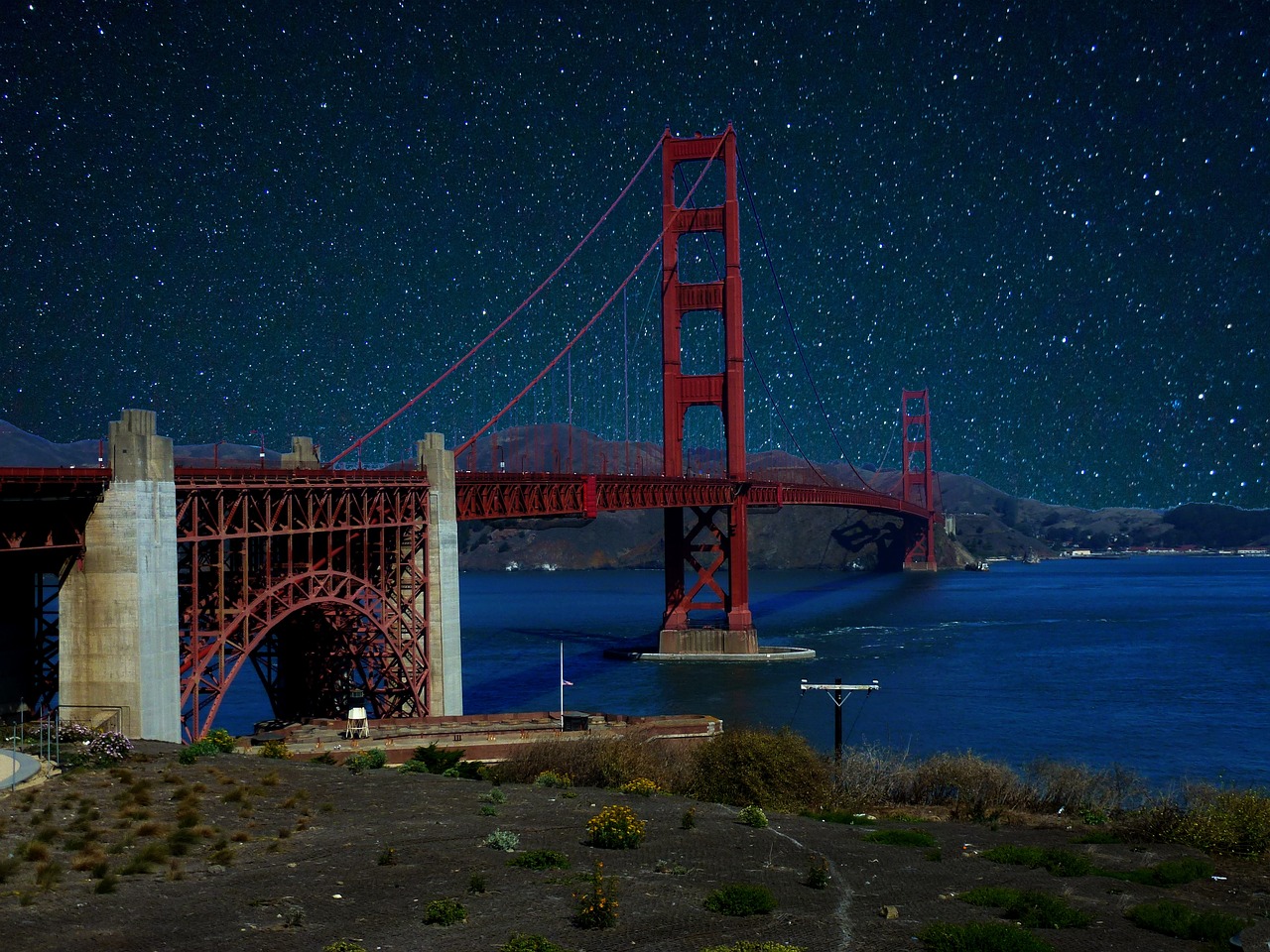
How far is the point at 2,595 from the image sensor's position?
27531 millimetres

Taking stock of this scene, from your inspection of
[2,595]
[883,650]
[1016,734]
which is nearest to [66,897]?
[2,595]

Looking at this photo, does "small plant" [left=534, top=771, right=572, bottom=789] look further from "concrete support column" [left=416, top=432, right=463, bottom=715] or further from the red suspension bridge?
"concrete support column" [left=416, top=432, right=463, bottom=715]

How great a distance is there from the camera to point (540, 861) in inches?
696

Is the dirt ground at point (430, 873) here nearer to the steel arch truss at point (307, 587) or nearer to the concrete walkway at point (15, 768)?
the concrete walkway at point (15, 768)

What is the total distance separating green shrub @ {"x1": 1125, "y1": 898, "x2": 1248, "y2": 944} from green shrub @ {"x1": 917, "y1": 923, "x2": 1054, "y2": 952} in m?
2.08

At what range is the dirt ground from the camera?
14.2 metres

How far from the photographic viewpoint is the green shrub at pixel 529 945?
13250mm

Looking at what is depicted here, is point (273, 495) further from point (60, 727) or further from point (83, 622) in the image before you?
point (60, 727)

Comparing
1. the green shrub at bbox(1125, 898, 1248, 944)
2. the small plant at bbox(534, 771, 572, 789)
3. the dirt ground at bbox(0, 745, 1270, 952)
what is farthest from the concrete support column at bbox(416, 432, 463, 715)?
the green shrub at bbox(1125, 898, 1248, 944)

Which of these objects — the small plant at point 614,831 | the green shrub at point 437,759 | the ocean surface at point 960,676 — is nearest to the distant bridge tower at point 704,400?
the ocean surface at point 960,676

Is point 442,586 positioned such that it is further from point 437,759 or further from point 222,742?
point 222,742

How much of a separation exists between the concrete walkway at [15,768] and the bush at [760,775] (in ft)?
43.5

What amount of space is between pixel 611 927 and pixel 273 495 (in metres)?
21.2

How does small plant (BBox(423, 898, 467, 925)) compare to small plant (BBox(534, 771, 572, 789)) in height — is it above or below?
above
